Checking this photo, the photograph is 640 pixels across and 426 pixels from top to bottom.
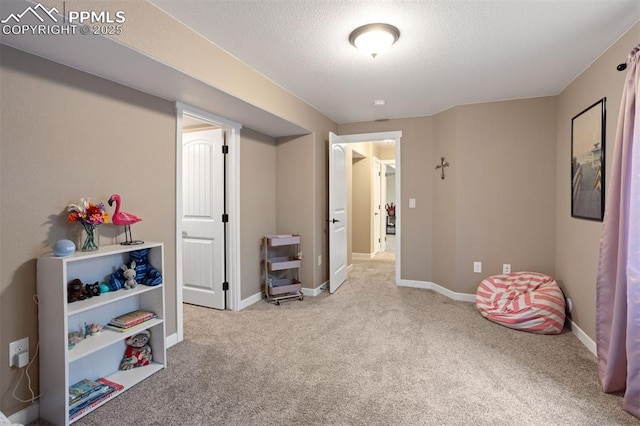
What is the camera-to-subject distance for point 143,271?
2248 mm

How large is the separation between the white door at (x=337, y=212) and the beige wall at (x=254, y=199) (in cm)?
74

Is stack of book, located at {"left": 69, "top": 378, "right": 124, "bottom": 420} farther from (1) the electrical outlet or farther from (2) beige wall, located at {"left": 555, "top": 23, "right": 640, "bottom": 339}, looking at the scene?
(2) beige wall, located at {"left": 555, "top": 23, "right": 640, "bottom": 339}

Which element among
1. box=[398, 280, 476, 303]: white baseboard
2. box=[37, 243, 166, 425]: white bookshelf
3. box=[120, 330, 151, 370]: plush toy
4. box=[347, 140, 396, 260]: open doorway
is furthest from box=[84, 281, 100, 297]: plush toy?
box=[347, 140, 396, 260]: open doorway

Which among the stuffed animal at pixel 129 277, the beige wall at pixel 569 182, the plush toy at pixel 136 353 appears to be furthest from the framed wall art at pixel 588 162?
the plush toy at pixel 136 353

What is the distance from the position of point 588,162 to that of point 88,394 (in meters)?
3.91

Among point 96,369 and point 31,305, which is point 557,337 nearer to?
point 96,369

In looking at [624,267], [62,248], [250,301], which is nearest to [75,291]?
[62,248]

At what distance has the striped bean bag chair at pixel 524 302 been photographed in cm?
284

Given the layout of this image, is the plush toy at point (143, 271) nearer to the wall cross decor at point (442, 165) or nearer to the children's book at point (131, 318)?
the children's book at point (131, 318)

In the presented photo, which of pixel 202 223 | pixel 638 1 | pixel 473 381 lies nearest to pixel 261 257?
pixel 202 223

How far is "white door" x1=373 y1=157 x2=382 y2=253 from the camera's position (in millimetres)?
6855

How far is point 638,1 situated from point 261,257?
3.67 m

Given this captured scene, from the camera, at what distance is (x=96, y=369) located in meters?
2.09

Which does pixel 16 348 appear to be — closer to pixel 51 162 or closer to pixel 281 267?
pixel 51 162
